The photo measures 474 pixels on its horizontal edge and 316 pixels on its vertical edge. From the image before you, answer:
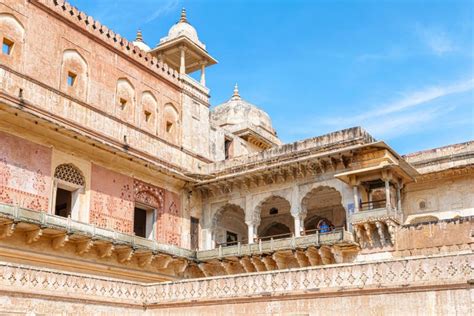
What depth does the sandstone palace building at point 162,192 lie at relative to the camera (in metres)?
10.8

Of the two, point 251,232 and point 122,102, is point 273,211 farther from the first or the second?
point 122,102

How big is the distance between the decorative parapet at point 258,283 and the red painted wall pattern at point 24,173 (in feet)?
14.6

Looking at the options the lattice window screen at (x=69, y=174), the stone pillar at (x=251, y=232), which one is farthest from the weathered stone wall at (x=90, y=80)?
the stone pillar at (x=251, y=232)

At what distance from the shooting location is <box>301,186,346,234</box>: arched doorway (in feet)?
66.7

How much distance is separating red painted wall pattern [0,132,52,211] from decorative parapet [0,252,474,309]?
4443mm

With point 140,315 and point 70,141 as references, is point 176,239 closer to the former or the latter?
point 70,141

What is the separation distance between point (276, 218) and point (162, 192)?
5280 mm

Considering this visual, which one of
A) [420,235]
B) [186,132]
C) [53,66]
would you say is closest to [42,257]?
[53,66]

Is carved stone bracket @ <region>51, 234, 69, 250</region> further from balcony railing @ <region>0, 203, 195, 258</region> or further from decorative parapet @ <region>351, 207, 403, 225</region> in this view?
decorative parapet @ <region>351, 207, 403, 225</region>

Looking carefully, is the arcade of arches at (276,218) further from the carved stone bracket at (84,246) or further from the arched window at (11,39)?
the arched window at (11,39)

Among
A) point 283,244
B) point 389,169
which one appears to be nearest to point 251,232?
point 283,244

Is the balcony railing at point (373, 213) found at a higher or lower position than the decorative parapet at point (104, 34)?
lower

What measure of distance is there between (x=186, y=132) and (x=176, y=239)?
3.90 meters

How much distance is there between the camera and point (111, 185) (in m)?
16.8
